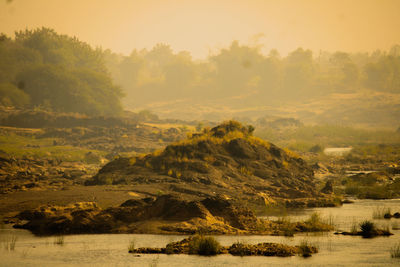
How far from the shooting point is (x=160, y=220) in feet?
76.7

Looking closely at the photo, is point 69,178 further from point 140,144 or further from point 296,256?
point 140,144

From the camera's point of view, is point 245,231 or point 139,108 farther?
point 139,108

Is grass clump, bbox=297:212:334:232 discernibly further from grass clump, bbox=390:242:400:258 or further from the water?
grass clump, bbox=390:242:400:258

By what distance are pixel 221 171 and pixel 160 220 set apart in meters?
12.1


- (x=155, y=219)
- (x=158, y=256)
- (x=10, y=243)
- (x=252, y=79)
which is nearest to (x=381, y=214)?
(x=155, y=219)

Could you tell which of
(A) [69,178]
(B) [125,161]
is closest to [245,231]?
(B) [125,161]

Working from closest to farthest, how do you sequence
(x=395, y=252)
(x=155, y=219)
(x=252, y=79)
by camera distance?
(x=395, y=252), (x=155, y=219), (x=252, y=79)

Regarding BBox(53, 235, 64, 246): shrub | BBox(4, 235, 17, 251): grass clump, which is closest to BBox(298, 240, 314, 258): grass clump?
BBox(53, 235, 64, 246): shrub

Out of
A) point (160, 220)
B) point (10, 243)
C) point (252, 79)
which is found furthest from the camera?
point (252, 79)

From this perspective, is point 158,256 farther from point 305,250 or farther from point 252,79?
point 252,79

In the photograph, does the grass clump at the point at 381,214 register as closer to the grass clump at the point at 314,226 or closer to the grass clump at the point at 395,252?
the grass clump at the point at 314,226

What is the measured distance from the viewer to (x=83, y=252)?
18641 millimetres

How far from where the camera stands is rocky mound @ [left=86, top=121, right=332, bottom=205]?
3244 centimetres

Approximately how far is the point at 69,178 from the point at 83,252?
2062cm
